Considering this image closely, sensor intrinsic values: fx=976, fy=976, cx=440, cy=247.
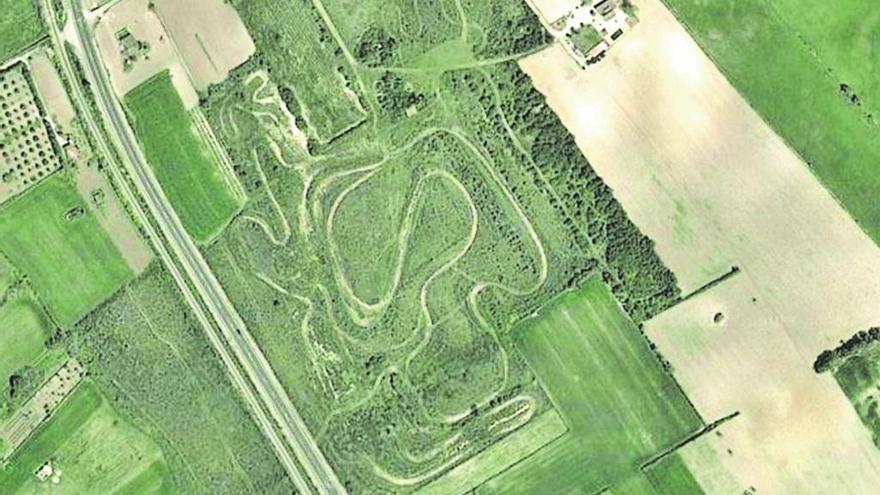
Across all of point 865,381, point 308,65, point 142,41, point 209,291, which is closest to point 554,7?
point 308,65

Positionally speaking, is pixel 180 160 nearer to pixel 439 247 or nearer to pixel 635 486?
pixel 439 247

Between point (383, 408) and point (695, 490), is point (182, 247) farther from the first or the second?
point (695, 490)

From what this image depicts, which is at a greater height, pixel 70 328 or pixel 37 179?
pixel 37 179

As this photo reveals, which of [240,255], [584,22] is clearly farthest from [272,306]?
[584,22]

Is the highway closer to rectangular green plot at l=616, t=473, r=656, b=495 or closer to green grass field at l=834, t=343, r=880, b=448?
rectangular green plot at l=616, t=473, r=656, b=495

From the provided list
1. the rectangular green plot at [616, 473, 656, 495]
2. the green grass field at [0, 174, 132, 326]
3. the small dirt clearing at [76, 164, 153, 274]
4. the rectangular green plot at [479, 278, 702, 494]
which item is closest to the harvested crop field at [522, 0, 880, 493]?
the rectangular green plot at [479, 278, 702, 494]
